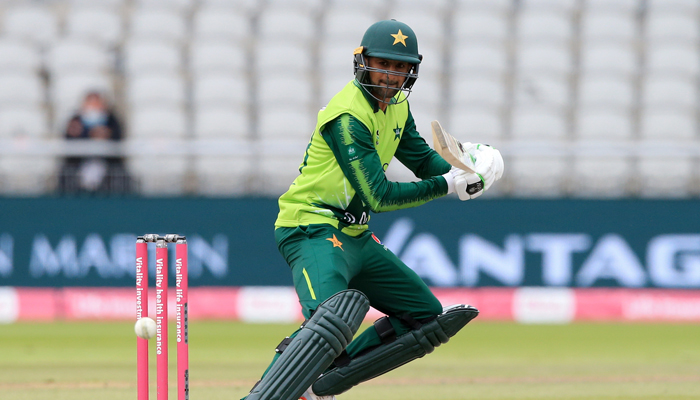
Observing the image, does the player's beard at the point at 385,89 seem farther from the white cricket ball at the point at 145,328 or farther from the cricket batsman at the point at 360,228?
the white cricket ball at the point at 145,328

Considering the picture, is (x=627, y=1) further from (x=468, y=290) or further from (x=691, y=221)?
(x=468, y=290)

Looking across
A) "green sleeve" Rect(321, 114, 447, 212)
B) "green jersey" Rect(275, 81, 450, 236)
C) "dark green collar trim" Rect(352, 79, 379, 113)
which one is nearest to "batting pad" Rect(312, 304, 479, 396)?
"green jersey" Rect(275, 81, 450, 236)

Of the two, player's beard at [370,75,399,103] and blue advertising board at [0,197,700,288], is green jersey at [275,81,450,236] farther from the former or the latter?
blue advertising board at [0,197,700,288]

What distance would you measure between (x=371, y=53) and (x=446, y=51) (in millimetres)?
7406

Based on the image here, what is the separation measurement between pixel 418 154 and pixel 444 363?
109 inches

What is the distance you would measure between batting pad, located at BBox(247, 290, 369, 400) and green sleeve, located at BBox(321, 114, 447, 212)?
393mm

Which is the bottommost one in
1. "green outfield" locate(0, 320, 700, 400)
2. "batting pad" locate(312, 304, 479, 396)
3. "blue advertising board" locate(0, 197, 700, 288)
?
"green outfield" locate(0, 320, 700, 400)

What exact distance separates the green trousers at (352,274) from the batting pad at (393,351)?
0.05 metres

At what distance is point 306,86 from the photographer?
403 inches

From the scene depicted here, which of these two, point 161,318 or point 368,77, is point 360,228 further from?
point 161,318

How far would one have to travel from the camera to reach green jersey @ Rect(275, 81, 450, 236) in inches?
136

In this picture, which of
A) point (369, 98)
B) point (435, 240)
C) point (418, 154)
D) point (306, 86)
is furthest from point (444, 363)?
point (306, 86)

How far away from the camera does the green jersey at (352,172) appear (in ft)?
11.3

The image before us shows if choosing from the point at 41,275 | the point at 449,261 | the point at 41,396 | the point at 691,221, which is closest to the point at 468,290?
the point at 449,261
